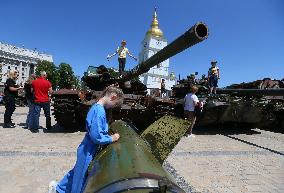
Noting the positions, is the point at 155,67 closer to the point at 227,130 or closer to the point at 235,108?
the point at 227,130

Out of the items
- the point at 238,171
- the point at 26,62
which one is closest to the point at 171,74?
the point at 26,62

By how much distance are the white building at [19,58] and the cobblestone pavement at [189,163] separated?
8896 cm

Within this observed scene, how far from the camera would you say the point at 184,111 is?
399 inches

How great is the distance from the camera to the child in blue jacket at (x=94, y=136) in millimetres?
2895

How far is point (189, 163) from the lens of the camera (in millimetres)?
6277

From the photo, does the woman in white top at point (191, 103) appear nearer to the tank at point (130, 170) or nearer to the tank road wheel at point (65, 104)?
the tank road wheel at point (65, 104)

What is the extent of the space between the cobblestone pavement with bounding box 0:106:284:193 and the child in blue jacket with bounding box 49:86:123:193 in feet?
5.65

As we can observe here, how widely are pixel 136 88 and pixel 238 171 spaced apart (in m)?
5.78

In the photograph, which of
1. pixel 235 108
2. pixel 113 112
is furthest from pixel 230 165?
pixel 235 108

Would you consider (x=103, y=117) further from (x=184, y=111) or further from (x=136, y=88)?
(x=136, y=88)

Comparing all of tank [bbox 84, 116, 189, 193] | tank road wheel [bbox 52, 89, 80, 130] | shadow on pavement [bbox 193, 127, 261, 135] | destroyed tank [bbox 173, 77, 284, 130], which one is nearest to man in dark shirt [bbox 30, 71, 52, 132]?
tank road wheel [bbox 52, 89, 80, 130]

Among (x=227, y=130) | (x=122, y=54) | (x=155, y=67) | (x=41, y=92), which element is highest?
(x=155, y=67)

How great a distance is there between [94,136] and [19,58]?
100 metres

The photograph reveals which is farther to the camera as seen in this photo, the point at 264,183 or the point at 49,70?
the point at 49,70
